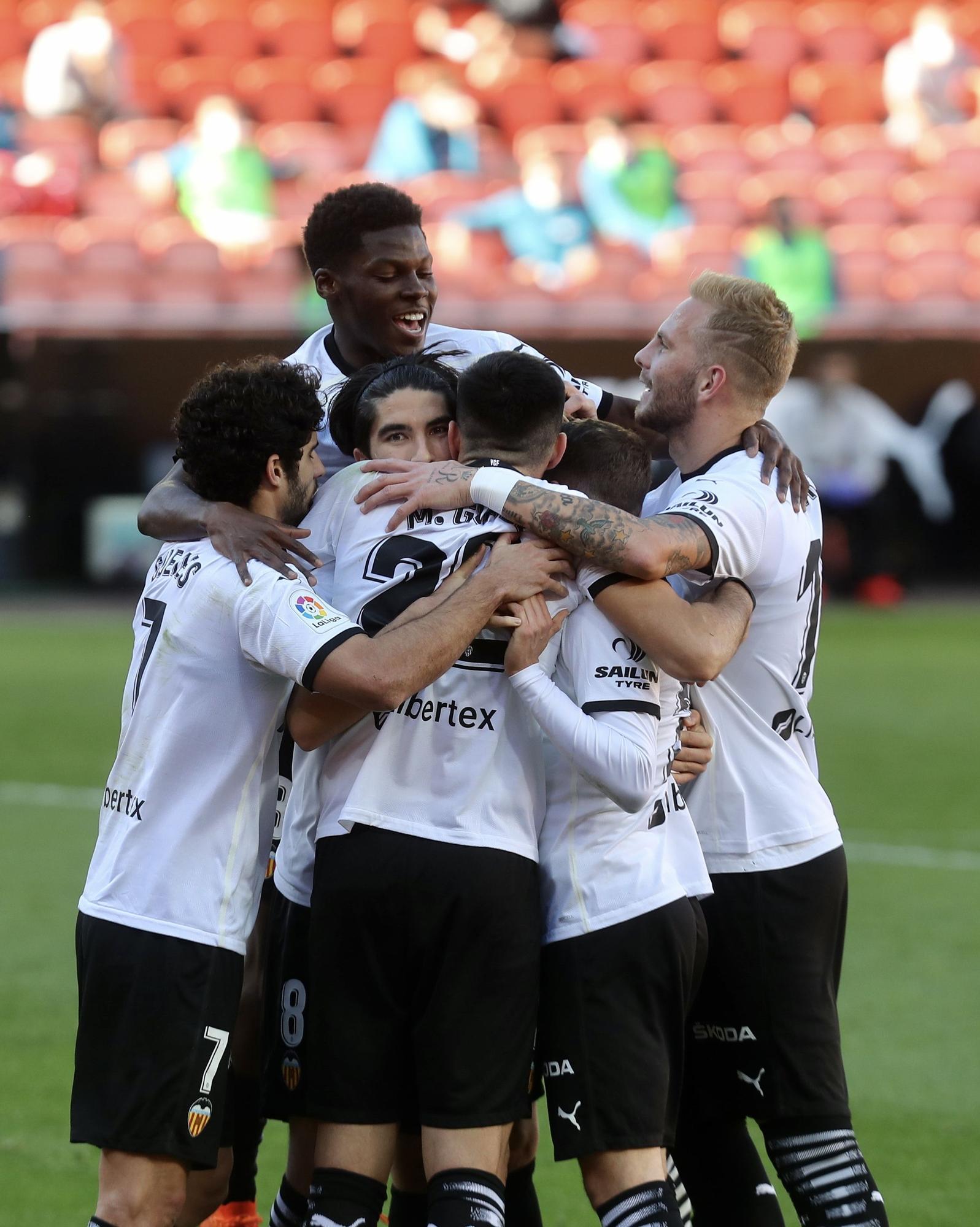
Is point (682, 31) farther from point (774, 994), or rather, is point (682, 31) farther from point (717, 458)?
point (774, 994)

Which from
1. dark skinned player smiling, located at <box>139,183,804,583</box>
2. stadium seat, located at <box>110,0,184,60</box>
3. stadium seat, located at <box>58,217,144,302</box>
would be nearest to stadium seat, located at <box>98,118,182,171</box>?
stadium seat, located at <box>58,217,144,302</box>

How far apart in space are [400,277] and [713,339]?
104cm

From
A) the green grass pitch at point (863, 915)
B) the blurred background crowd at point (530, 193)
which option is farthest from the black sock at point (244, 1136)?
the blurred background crowd at point (530, 193)

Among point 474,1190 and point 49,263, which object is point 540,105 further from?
point 474,1190

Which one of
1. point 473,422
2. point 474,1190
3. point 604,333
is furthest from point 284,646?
point 604,333

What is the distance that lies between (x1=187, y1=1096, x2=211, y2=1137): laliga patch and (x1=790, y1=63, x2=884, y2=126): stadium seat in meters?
19.5

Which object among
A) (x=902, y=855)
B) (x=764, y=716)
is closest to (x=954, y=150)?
(x=902, y=855)

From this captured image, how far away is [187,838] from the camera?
297cm

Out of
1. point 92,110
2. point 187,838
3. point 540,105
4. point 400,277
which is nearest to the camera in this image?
point 187,838

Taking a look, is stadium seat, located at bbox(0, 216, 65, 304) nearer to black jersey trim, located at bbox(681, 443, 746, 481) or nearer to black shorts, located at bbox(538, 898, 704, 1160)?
black jersey trim, located at bbox(681, 443, 746, 481)

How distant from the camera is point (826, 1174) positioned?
3.07m

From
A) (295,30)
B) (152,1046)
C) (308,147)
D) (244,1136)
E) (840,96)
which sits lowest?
(244,1136)

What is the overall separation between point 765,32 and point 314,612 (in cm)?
2014

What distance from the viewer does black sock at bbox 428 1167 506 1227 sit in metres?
2.75
